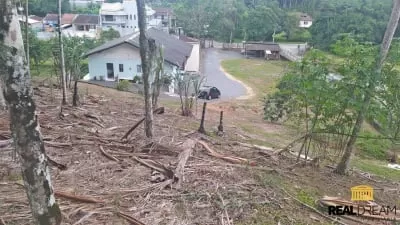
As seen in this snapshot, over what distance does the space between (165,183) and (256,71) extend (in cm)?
3059

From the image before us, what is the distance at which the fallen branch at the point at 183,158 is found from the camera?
5946mm

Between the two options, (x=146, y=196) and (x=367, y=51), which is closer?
(x=146, y=196)

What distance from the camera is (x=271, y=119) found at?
16938 mm

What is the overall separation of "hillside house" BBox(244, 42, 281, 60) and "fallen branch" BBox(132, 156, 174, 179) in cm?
3717

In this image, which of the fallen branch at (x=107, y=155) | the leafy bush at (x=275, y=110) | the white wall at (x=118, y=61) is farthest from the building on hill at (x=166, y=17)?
the fallen branch at (x=107, y=155)

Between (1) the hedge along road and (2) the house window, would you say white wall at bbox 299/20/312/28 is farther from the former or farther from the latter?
(2) the house window

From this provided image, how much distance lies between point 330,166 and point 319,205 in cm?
318

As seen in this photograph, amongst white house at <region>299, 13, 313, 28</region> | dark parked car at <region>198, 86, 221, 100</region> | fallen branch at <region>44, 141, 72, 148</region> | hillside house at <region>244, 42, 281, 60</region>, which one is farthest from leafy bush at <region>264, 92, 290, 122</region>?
white house at <region>299, 13, 313, 28</region>

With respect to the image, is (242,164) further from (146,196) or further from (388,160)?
→ (388,160)

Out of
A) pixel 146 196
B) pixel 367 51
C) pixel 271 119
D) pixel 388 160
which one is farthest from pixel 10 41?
pixel 271 119

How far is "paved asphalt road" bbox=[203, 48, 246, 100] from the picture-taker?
26048mm

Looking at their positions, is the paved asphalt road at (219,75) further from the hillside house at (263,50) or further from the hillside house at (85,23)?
the hillside house at (85,23)

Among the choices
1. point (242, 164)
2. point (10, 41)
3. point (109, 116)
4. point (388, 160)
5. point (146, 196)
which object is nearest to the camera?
point (10, 41)

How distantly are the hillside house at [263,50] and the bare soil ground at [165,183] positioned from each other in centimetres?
3453
